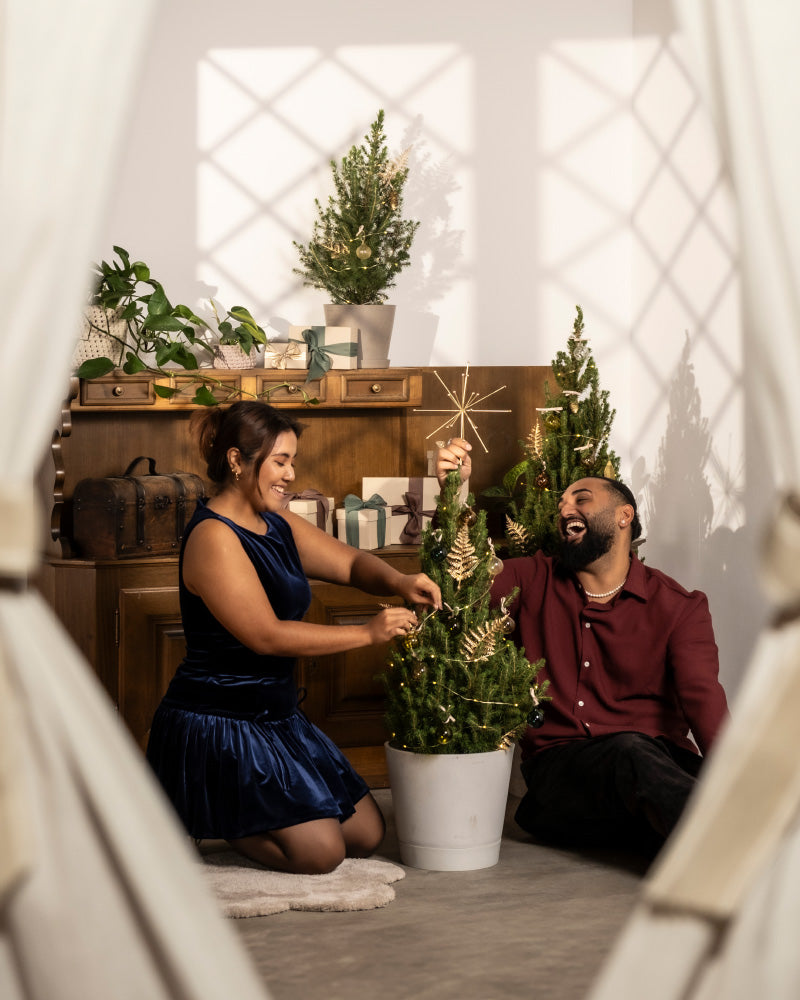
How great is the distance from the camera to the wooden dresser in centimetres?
442

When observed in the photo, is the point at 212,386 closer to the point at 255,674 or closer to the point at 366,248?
the point at 366,248

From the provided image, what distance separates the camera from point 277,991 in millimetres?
2826

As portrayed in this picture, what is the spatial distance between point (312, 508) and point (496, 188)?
170cm

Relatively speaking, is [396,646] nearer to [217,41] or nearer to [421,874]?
[421,874]

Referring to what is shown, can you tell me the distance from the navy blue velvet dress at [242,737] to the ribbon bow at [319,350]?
1145 millimetres

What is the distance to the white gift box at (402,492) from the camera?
494 cm

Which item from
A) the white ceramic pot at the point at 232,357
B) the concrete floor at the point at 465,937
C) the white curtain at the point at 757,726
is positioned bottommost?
the concrete floor at the point at 465,937

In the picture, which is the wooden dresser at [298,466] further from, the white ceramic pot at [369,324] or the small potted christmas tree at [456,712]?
the small potted christmas tree at [456,712]

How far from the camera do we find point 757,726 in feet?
5.94

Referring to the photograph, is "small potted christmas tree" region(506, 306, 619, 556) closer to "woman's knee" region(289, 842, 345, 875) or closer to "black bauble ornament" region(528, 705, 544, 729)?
"black bauble ornament" region(528, 705, 544, 729)

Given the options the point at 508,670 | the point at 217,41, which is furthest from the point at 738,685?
the point at 217,41

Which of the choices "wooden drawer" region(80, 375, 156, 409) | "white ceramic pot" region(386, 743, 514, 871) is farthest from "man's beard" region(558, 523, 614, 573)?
"wooden drawer" region(80, 375, 156, 409)

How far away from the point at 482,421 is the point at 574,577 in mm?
1367

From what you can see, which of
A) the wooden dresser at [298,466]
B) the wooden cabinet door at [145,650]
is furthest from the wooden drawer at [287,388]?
the wooden cabinet door at [145,650]
